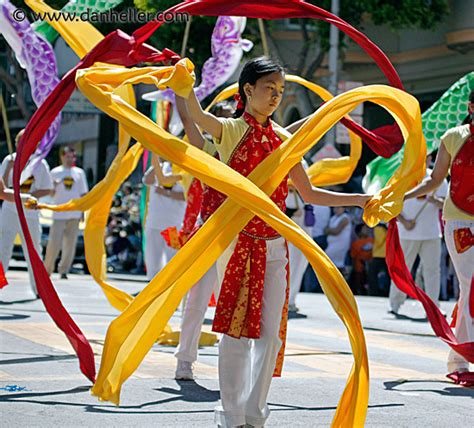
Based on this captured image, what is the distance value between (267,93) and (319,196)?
603 millimetres

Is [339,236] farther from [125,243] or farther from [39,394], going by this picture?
[39,394]

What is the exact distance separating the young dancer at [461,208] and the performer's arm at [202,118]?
8.56 ft

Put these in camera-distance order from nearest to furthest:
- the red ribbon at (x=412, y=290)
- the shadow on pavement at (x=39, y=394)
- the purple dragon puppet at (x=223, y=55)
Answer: the shadow on pavement at (x=39, y=394) < the red ribbon at (x=412, y=290) < the purple dragon puppet at (x=223, y=55)

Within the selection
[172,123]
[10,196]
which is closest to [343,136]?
[172,123]

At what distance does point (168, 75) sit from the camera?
5.95 meters

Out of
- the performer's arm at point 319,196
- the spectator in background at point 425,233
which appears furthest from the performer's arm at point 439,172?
the spectator in background at point 425,233

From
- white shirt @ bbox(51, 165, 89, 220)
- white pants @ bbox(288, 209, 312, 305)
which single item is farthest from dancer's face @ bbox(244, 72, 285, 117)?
white shirt @ bbox(51, 165, 89, 220)

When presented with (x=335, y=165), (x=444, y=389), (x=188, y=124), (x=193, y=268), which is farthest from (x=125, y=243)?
(x=193, y=268)

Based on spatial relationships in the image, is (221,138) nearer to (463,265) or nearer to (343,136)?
(463,265)

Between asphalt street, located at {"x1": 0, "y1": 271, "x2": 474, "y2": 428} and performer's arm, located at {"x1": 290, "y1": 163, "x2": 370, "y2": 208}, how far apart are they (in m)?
1.20

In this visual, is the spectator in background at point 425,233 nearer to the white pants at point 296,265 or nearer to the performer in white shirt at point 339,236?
the white pants at point 296,265

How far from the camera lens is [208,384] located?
760cm

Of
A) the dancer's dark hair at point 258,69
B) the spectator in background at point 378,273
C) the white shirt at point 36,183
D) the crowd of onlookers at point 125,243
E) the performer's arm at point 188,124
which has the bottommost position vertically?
the crowd of onlookers at point 125,243

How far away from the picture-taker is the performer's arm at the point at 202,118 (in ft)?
18.5
